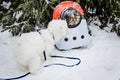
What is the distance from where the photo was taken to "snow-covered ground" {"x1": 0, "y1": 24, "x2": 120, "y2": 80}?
3680 millimetres

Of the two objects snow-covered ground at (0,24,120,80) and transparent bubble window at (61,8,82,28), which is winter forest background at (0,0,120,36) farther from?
transparent bubble window at (61,8,82,28)

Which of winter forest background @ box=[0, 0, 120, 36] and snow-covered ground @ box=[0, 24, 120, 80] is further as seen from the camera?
winter forest background @ box=[0, 0, 120, 36]

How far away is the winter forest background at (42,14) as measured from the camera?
463 cm

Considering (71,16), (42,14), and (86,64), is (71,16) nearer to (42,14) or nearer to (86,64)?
(42,14)

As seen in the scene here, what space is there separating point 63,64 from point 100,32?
1265 millimetres

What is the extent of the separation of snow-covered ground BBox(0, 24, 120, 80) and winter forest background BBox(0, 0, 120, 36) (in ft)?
0.86

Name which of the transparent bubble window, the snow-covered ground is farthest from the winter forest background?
the transparent bubble window

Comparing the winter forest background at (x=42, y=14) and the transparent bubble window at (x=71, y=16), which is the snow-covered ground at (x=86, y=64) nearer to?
the winter forest background at (x=42, y=14)

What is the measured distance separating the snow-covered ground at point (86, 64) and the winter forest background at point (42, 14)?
0.86 feet

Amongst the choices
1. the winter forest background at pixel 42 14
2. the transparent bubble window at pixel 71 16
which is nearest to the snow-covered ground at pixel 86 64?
the winter forest background at pixel 42 14

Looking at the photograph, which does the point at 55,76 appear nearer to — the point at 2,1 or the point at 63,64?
the point at 63,64

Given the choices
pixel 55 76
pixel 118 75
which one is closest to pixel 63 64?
pixel 55 76

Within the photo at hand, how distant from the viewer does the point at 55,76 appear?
367 cm

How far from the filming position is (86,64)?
3953 millimetres
